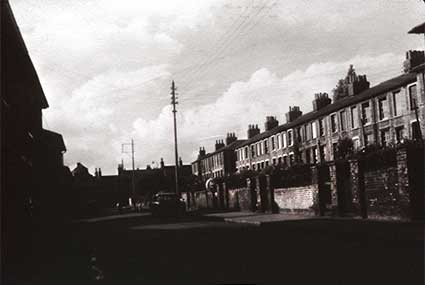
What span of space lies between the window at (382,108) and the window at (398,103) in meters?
1.05

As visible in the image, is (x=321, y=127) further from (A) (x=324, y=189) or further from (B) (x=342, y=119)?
(A) (x=324, y=189)

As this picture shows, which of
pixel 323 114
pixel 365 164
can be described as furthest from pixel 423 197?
pixel 323 114

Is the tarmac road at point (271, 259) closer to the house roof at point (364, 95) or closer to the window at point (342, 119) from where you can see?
the house roof at point (364, 95)

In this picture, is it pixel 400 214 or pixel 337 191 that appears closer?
pixel 400 214

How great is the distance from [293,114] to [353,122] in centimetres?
1464

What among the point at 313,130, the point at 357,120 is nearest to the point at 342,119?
the point at 357,120

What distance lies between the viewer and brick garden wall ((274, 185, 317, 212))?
85.1 ft

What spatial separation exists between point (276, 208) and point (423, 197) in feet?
47.6

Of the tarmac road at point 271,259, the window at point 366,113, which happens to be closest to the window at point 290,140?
the window at point 366,113

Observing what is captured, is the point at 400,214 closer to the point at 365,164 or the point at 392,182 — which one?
the point at 392,182

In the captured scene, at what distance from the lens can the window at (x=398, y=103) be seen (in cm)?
3657

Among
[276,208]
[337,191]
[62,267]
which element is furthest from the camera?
[276,208]

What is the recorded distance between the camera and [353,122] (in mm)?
42500

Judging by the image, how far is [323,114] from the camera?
46.4 metres
